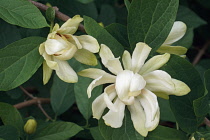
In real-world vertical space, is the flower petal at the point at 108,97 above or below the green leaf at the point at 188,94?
above

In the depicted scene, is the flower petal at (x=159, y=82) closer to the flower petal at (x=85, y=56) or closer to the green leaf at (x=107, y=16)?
Answer: the flower petal at (x=85, y=56)

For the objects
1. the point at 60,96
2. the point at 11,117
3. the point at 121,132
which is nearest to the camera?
the point at 121,132

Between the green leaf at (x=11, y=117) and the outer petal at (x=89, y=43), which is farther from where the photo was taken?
the green leaf at (x=11, y=117)

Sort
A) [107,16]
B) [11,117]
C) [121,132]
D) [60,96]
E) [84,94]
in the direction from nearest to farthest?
[121,132] < [11,117] < [84,94] < [60,96] < [107,16]

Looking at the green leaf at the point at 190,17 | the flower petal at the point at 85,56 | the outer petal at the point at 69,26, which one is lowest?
the green leaf at the point at 190,17

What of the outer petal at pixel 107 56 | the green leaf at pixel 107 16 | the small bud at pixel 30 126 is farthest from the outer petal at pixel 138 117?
the green leaf at pixel 107 16

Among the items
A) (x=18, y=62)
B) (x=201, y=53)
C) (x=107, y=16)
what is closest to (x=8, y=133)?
(x=18, y=62)

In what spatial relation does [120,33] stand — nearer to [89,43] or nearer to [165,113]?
[89,43]

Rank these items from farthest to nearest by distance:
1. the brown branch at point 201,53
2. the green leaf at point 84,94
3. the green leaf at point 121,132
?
the brown branch at point 201,53, the green leaf at point 84,94, the green leaf at point 121,132
